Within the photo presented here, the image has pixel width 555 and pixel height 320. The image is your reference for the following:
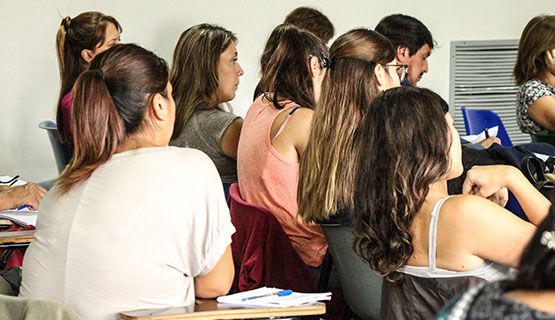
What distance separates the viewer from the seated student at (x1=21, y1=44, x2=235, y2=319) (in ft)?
6.34

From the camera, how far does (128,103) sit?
203 centimetres

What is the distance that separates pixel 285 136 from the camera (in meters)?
2.97

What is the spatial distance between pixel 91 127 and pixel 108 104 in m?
0.07

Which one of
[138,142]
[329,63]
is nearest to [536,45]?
[329,63]

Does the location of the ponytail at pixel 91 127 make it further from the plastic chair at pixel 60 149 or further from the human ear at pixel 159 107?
the plastic chair at pixel 60 149

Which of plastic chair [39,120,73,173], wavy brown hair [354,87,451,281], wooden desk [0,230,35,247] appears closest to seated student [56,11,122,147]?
plastic chair [39,120,73,173]

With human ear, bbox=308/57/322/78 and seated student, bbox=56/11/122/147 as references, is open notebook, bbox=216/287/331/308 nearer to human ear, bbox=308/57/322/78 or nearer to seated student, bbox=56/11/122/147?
human ear, bbox=308/57/322/78

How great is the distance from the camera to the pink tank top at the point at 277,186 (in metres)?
2.95

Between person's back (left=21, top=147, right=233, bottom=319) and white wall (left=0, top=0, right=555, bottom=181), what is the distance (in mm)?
3088

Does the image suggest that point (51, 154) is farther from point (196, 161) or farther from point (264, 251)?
point (196, 161)

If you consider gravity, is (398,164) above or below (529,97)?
above

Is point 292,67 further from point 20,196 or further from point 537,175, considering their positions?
point 20,196

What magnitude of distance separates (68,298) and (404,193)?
889 mm

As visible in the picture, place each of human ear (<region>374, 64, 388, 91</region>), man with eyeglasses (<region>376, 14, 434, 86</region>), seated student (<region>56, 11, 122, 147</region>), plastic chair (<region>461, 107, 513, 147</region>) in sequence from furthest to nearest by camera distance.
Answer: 1. plastic chair (<region>461, 107, 513, 147</region>)
2. man with eyeglasses (<region>376, 14, 434, 86</region>)
3. seated student (<region>56, 11, 122, 147</region>)
4. human ear (<region>374, 64, 388, 91</region>)
